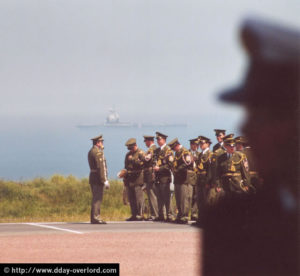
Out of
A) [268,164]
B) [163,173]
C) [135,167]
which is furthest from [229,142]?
[268,164]

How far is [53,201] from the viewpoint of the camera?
2402cm

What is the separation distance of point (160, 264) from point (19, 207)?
13172mm

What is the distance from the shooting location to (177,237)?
12.7 meters

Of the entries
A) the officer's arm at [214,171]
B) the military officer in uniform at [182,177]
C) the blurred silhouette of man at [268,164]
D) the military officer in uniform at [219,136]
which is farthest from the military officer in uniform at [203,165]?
the blurred silhouette of man at [268,164]

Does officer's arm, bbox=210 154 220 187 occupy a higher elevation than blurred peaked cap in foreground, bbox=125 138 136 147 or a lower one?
lower

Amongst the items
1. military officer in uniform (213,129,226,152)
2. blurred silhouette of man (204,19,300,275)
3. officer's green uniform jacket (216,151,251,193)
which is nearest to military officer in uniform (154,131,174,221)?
military officer in uniform (213,129,226,152)

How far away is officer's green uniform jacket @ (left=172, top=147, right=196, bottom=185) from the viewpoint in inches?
617

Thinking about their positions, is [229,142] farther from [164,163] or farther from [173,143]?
[164,163]

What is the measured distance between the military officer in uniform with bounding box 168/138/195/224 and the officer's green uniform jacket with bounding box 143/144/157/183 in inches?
22.8

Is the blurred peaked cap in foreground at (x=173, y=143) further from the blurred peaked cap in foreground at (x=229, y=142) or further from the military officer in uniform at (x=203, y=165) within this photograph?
the blurred peaked cap in foreground at (x=229, y=142)

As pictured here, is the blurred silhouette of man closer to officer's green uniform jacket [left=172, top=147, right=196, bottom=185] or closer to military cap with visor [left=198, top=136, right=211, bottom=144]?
military cap with visor [left=198, top=136, right=211, bottom=144]

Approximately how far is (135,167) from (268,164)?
14.9 m

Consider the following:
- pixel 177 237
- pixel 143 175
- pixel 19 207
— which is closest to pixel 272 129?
pixel 177 237

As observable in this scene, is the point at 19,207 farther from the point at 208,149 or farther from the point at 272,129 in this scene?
the point at 272,129
